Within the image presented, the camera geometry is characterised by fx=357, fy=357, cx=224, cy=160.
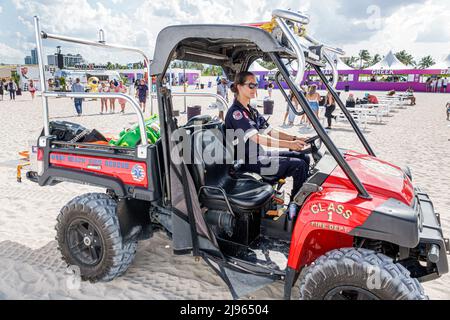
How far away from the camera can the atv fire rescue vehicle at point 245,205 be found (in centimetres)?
217

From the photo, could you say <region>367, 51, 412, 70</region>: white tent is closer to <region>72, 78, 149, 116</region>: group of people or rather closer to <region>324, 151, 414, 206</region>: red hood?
<region>72, 78, 149, 116</region>: group of people

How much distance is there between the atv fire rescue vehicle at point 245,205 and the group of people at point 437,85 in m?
39.5

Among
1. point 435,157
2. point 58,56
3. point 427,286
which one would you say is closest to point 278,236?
point 427,286

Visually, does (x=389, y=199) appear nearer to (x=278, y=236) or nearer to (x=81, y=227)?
(x=278, y=236)

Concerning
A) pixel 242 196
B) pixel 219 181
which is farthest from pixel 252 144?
pixel 242 196

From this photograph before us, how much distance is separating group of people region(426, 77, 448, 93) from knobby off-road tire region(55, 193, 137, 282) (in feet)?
134

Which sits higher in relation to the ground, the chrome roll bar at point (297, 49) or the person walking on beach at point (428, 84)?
the person walking on beach at point (428, 84)

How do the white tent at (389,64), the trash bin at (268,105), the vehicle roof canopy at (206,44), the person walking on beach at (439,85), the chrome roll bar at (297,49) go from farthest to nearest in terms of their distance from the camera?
the white tent at (389,64) → the person walking on beach at (439,85) → the trash bin at (268,105) → the vehicle roof canopy at (206,44) → the chrome roll bar at (297,49)

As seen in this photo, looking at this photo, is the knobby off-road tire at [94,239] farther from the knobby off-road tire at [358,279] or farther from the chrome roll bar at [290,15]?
the chrome roll bar at [290,15]

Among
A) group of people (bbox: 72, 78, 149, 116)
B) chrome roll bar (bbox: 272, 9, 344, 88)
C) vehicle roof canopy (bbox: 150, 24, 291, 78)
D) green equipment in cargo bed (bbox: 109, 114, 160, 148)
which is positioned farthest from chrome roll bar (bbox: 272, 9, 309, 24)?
group of people (bbox: 72, 78, 149, 116)

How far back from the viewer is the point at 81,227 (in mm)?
3199

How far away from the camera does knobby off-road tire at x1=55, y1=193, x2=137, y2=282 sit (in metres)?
3.02

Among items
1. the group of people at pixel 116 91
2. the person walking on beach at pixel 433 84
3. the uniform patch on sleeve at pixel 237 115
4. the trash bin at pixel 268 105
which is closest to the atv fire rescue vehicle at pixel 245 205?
the uniform patch on sleeve at pixel 237 115
